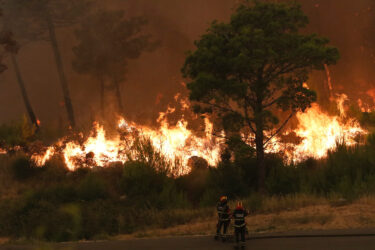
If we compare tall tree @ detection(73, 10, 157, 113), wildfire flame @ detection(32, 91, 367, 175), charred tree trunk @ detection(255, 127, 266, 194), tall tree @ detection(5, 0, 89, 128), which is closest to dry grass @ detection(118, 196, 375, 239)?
charred tree trunk @ detection(255, 127, 266, 194)

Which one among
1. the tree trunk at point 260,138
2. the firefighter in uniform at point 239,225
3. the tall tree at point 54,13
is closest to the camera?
the firefighter in uniform at point 239,225

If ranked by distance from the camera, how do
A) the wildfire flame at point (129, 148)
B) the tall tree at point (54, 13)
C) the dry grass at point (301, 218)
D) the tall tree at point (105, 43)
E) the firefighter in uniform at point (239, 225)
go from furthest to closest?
the tall tree at point (105, 43) < the tall tree at point (54, 13) < the wildfire flame at point (129, 148) < the dry grass at point (301, 218) < the firefighter in uniform at point (239, 225)

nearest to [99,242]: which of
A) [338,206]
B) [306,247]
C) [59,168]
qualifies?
[306,247]

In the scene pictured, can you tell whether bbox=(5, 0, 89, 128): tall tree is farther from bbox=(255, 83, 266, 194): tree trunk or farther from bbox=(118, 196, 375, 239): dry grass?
bbox=(118, 196, 375, 239): dry grass

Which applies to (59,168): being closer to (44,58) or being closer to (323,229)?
(323,229)

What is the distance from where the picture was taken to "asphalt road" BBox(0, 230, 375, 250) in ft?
24.5

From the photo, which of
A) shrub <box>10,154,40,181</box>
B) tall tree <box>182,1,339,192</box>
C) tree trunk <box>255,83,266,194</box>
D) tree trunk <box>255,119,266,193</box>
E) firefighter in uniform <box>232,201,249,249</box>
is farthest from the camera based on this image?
shrub <box>10,154,40,181</box>

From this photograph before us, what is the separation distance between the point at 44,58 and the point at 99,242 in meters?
44.2

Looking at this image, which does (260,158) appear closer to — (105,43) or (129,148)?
(129,148)

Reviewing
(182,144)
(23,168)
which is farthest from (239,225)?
(23,168)

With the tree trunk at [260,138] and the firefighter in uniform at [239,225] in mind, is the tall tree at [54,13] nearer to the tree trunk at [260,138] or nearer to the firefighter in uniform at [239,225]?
the tree trunk at [260,138]

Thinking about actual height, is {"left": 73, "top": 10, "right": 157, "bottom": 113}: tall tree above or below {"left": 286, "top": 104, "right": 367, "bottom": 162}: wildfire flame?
above

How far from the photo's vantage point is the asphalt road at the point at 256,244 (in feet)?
24.5

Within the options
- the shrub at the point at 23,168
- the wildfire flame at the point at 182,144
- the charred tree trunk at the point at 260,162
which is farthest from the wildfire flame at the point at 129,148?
the charred tree trunk at the point at 260,162
